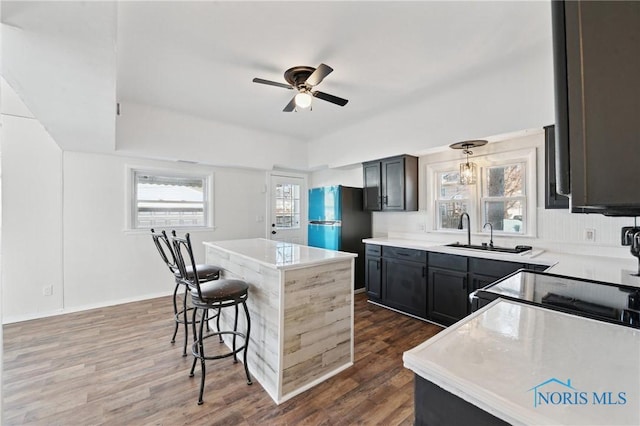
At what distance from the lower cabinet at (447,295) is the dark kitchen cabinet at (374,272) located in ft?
2.53

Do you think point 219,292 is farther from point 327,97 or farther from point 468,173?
point 468,173

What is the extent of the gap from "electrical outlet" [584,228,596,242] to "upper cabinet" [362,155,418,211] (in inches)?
70.2

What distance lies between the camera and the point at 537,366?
2.31 feet

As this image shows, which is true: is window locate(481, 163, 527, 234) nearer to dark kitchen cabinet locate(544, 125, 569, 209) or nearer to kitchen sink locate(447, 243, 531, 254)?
kitchen sink locate(447, 243, 531, 254)

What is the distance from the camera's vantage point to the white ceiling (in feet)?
6.01

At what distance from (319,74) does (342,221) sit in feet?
8.12

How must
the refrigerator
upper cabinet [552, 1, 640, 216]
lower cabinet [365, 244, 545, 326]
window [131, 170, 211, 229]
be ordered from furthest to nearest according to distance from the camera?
the refrigerator < window [131, 170, 211, 229] < lower cabinet [365, 244, 545, 326] < upper cabinet [552, 1, 640, 216]

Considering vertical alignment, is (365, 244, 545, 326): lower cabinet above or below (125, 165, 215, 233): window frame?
below

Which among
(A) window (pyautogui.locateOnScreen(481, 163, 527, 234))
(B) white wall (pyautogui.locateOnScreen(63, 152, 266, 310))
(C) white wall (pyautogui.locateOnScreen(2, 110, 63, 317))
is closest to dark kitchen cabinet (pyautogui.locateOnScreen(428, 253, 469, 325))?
(A) window (pyautogui.locateOnScreen(481, 163, 527, 234))

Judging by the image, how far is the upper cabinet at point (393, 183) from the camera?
387cm

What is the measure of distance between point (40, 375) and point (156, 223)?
2326 mm

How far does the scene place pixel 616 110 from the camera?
1.07 feet

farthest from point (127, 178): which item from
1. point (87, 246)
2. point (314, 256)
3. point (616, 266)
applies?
point (616, 266)

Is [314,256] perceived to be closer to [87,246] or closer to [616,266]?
[616,266]
